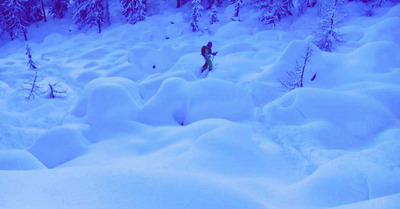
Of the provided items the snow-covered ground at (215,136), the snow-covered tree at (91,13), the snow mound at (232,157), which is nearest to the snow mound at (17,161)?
the snow-covered ground at (215,136)

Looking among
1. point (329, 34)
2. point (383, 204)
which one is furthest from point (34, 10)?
point (383, 204)

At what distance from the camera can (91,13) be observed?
60.8 ft

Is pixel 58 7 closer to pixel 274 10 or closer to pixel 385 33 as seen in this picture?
pixel 274 10

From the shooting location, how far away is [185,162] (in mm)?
3049

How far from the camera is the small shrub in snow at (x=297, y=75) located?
6223 millimetres

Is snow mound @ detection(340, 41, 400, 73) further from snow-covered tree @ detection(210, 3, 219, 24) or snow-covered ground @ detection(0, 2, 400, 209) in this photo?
snow-covered tree @ detection(210, 3, 219, 24)

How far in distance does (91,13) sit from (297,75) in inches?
702

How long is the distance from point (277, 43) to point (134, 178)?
1053 centimetres

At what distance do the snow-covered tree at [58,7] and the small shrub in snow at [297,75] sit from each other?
22.2 meters

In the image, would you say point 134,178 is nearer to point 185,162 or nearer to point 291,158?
point 185,162

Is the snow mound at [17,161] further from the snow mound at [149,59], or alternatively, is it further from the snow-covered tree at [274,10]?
the snow-covered tree at [274,10]

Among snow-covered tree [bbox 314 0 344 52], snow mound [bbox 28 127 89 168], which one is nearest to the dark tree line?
snow-covered tree [bbox 314 0 344 52]

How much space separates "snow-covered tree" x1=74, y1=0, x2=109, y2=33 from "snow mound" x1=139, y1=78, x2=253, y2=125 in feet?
53.0

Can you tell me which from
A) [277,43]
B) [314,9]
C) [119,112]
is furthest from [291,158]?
[314,9]
